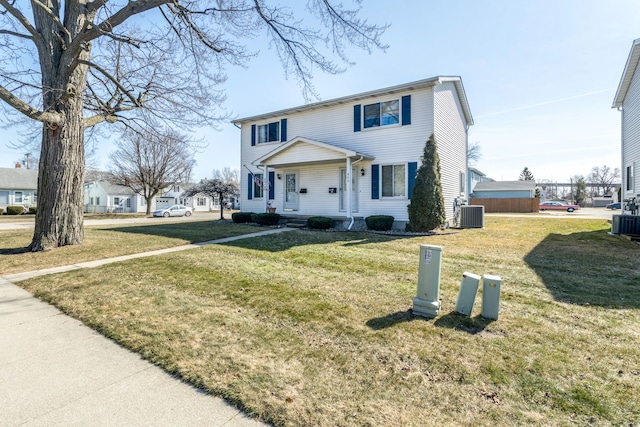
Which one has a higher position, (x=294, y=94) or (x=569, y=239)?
(x=294, y=94)

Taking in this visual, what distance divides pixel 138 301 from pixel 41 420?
2.39 metres

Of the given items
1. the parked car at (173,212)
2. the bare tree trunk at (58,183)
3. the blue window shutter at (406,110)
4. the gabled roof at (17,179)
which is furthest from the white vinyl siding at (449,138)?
the gabled roof at (17,179)

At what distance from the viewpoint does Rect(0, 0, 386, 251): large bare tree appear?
7.28 meters

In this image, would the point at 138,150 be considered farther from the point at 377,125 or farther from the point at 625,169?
the point at 625,169

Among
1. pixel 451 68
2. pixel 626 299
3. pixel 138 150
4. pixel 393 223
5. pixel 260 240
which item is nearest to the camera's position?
pixel 626 299

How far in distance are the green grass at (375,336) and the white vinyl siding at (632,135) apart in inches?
315

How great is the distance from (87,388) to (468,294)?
3873 millimetres

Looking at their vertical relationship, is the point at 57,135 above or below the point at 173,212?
above

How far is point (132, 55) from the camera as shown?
9641mm

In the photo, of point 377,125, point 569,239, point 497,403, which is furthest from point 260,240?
point 569,239

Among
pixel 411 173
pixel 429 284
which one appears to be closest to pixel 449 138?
pixel 411 173

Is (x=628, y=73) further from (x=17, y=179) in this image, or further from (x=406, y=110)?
(x=17, y=179)

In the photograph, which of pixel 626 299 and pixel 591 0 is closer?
pixel 626 299

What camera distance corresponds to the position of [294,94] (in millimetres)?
8078
